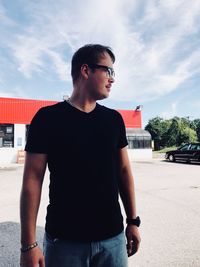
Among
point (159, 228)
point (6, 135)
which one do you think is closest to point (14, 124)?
point (6, 135)

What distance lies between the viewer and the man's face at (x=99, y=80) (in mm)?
2061

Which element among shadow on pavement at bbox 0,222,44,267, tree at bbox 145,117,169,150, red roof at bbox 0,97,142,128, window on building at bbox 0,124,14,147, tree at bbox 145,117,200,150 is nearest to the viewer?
shadow on pavement at bbox 0,222,44,267

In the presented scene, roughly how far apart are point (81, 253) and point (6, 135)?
25.4 m

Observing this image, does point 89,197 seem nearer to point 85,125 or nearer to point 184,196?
point 85,125

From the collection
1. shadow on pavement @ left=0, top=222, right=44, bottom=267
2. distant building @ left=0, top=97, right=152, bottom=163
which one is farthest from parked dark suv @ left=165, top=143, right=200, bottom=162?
shadow on pavement @ left=0, top=222, right=44, bottom=267

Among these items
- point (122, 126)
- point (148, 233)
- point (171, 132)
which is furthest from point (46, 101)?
point (171, 132)

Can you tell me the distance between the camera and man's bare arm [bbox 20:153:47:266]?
175 centimetres

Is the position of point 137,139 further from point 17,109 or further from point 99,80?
point 99,80

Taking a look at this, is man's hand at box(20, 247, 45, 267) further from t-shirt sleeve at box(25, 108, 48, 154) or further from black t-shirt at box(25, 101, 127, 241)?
t-shirt sleeve at box(25, 108, 48, 154)

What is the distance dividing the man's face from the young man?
0.17m

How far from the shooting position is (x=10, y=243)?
461 cm

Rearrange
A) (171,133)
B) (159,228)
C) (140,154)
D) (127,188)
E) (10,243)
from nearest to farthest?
(127,188) < (10,243) < (159,228) < (140,154) < (171,133)

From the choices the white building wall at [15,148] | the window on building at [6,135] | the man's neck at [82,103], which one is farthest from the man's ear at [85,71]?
the window on building at [6,135]

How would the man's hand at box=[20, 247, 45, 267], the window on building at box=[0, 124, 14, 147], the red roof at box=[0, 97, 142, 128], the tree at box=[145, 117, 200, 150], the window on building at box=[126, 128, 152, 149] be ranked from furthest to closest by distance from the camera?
the tree at box=[145, 117, 200, 150]
the window on building at box=[126, 128, 152, 149]
the red roof at box=[0, 97, 142, 128]
the window on building at box=[0, 124, 14, 147]
the man's hand at box=[20, 247, 45, 267]
